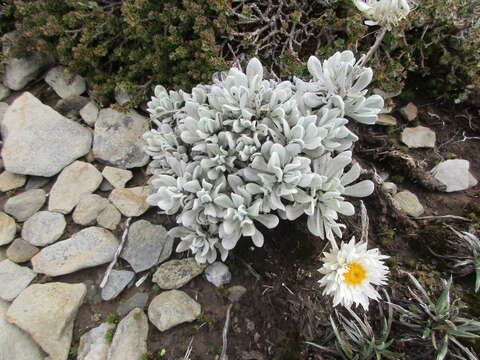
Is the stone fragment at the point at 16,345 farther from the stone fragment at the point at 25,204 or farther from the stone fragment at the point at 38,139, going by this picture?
the stone fragment at the point at 38,139

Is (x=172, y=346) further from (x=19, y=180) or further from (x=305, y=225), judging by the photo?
(x=19, y=180)

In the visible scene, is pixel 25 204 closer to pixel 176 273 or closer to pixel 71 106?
pixel 71 106

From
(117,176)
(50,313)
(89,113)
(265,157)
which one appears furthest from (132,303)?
(89,113)

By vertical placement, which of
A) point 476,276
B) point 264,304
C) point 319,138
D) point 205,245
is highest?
point 319,138

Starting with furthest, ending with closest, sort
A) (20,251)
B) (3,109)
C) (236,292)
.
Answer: (3,109)
(20,251)
(236,292)

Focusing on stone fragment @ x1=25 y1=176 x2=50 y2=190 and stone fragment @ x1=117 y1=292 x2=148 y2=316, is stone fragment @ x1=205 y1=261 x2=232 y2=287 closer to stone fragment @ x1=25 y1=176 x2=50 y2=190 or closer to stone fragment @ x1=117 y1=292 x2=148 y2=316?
stone fragment @ x1=117 y1=292 x2=148 y2=316

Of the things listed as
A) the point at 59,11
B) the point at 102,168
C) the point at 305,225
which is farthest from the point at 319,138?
the point at 59,11
